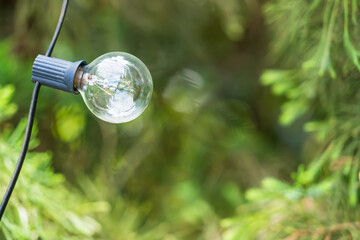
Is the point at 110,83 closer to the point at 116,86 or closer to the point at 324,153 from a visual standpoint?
the point at 116,86

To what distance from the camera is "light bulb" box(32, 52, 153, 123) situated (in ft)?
1.60

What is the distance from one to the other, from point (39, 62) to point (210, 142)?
29.2 inches

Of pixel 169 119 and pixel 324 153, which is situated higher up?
pixel 169 119

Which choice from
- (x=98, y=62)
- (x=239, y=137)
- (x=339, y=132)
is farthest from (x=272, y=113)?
(x=98, y=62)

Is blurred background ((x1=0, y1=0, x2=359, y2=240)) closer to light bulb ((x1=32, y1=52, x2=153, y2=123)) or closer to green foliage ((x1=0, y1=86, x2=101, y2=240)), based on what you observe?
green foliage ((x1=0, y1=86, x2=101, y2=240))

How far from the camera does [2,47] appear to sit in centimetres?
98

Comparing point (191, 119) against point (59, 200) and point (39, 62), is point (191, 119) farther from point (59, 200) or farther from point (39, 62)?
point (39, 62)

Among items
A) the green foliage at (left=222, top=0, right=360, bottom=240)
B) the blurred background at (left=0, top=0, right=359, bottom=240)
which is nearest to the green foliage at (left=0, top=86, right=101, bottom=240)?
the blurred background at (left=0, top=0, right=359, bottom=240)

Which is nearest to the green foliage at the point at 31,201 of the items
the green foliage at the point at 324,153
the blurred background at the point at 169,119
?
the blurred background at the point at 169,119

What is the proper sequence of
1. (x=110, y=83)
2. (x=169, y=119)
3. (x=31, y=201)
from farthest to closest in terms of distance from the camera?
(x=169, y=119) < (x=31, y=201) < (x=110, y=83)

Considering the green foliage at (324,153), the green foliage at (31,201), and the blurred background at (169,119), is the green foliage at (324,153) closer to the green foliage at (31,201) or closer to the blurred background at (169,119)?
the blurred background at (169,119)

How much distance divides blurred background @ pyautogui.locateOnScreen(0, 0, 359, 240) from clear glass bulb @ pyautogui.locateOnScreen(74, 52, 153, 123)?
0.41m

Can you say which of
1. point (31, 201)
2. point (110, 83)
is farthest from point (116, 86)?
point (31, 201)

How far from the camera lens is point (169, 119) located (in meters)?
1.18
